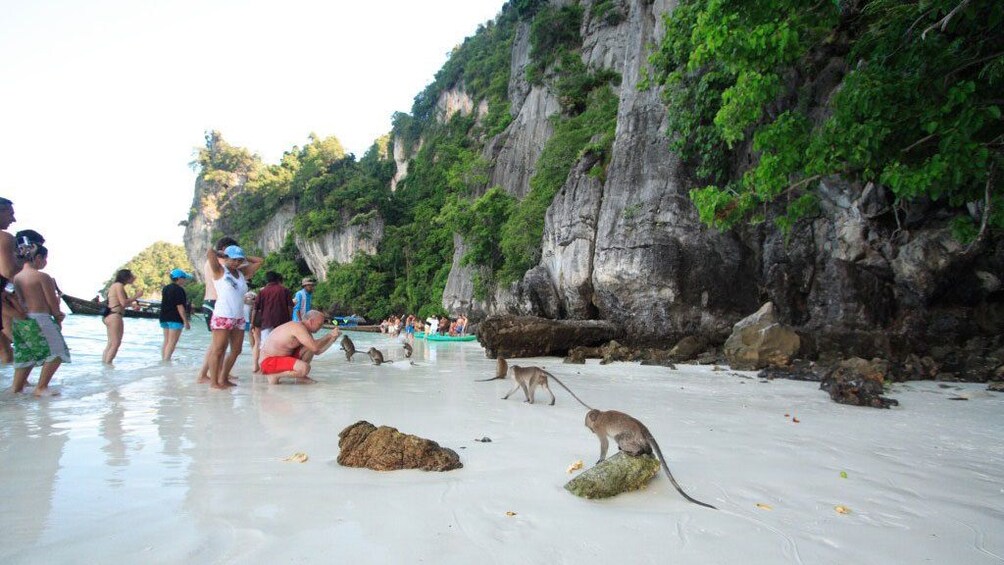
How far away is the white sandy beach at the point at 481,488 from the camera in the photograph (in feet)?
6.57

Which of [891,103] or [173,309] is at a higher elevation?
[891,103]

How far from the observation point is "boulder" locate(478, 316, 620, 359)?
12375 millimetres

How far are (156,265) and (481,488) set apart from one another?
113 meters

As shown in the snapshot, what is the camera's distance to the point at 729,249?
13.5 metres

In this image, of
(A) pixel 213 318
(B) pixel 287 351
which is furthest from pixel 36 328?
(B) pixel 287 351

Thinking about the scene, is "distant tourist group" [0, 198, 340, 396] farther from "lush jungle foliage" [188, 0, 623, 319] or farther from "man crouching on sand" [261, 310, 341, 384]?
"lush jungle foliage" [188, 0, 623, 319]

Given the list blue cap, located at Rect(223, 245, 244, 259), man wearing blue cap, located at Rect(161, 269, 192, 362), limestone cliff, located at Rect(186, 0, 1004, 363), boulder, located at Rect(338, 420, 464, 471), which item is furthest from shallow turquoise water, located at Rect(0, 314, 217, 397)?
limestone cliff, located at Rect(186, 0, 1004, 363)

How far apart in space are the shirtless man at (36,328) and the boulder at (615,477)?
18.8 feet

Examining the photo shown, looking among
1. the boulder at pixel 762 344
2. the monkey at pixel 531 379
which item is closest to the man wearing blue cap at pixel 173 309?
the monkey at pixel 531 379

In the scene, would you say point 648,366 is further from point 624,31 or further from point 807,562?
point 624,31

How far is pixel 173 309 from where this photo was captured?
30.8 ft

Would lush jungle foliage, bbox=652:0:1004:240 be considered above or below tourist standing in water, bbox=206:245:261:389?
above

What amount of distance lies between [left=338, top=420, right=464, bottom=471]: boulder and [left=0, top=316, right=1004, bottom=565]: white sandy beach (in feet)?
0.28

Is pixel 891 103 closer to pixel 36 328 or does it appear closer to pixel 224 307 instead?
pixel 224 307
